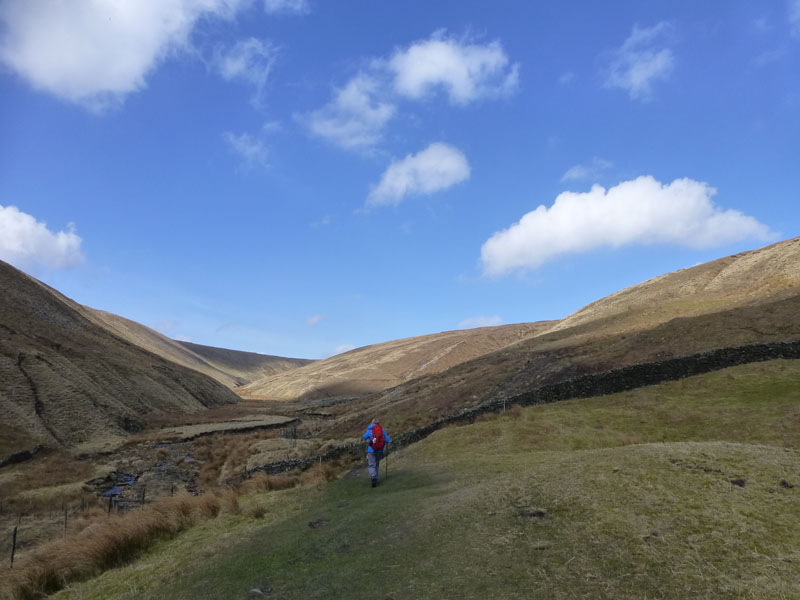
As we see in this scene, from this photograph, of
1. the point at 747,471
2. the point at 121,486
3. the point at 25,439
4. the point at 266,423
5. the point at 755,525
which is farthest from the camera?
the point at 266,423

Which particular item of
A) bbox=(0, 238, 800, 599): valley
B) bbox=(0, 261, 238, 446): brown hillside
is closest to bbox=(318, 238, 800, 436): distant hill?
bbox=(0, 238, 800, 599): valley

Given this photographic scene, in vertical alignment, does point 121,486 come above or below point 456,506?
below

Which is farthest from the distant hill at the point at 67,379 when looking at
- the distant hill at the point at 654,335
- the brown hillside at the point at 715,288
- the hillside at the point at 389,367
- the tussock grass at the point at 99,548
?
the brown hillside at the point at 715,288

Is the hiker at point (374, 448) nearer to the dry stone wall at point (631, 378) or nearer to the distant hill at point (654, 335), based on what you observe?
the dry stone wall at point (631, 378)

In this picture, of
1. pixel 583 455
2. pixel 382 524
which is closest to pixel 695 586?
pixel 382 524

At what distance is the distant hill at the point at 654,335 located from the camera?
34406 millimetres

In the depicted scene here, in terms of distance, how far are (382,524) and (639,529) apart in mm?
5255

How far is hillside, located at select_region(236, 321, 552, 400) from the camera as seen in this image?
14025 cm

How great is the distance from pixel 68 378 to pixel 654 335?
6128cm

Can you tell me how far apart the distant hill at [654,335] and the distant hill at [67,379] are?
2557 centimetres

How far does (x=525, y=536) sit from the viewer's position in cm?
864

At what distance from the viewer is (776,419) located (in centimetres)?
1795

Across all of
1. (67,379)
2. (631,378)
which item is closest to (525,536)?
(631,378)

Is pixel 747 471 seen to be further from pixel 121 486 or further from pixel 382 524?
pixel 121 486
